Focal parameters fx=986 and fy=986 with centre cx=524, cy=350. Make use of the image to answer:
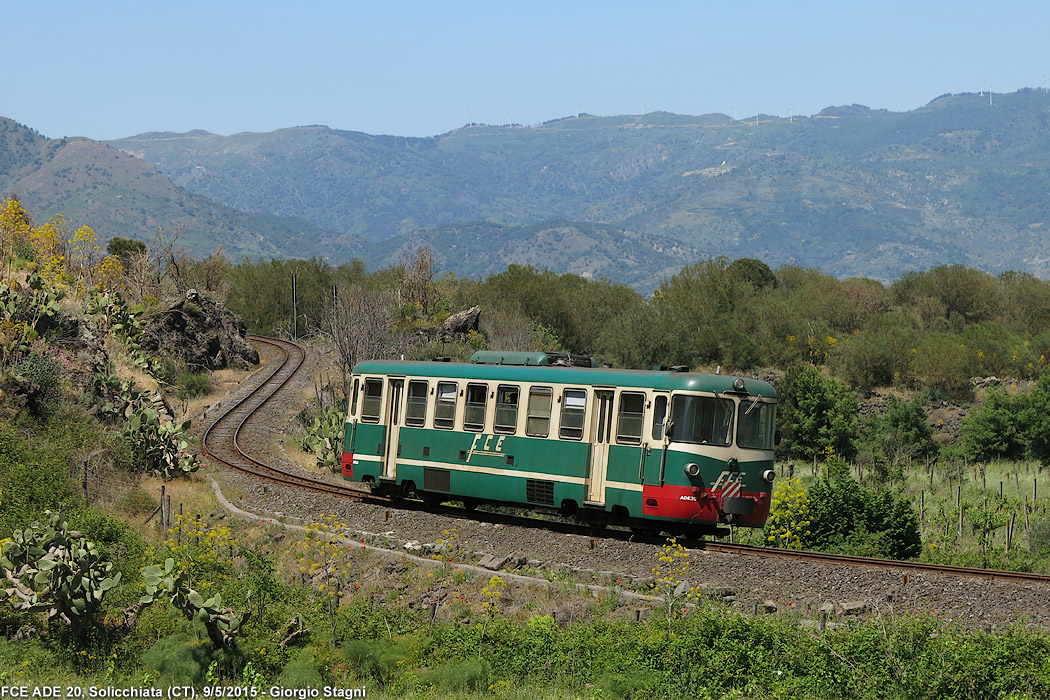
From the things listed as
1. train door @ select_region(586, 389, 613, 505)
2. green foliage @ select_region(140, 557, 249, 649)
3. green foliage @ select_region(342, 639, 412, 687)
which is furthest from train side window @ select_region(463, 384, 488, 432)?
green foliage @ select_region(140, 557, 249, 649)

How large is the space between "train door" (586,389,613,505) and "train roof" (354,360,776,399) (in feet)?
1.14

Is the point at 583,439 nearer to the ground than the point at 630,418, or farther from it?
nearer to the ground

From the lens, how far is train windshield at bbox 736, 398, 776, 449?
62.1 ft

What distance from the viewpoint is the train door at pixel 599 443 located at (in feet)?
63.8

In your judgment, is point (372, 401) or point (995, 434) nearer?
point (372, 401)

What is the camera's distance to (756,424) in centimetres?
1916

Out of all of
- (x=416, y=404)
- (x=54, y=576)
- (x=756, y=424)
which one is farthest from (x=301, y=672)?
(x=756, y=424)

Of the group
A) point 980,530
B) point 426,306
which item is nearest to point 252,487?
point 980,530

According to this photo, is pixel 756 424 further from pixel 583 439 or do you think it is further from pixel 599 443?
pixel 583 439

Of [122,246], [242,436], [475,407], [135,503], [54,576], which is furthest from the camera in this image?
[122,246]

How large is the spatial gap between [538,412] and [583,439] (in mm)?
1279

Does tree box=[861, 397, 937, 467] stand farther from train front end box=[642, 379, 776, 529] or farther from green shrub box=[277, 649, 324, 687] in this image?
green shrub box=[277, 649, 324, 687]

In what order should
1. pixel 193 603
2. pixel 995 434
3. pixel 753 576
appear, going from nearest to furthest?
1. pixel 193 603
2. pixel 753 576
3. pixel 995 434

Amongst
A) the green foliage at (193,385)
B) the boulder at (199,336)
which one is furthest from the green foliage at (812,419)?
the green foliage at (193,385)
